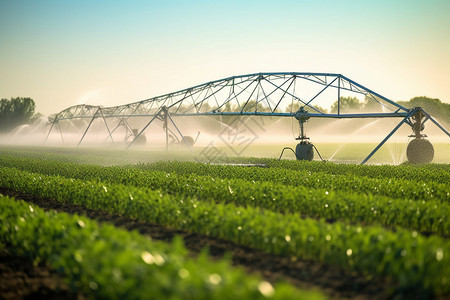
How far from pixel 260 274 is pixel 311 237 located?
0.89m

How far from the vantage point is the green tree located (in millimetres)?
86375

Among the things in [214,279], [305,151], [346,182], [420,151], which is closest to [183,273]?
[214,279]

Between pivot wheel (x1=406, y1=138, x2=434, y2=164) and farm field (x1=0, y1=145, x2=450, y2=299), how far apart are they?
36.4 ft

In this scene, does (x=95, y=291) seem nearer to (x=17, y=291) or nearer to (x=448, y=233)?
(x=17, y=291)

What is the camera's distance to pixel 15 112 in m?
86.9

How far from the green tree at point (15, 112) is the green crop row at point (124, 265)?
92080 mm

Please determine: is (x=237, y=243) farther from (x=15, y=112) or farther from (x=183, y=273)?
(x=15, y=112)

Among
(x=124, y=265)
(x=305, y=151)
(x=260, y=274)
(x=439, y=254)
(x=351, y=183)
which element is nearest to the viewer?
(x=124, y=265)

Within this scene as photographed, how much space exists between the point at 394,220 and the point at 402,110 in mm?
15352

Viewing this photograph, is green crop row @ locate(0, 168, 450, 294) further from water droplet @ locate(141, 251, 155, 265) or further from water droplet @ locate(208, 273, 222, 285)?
water droplet @ locate(141, 251, 155, 265)

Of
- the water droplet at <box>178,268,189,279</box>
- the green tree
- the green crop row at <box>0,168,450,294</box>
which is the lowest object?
the green crop row at <box>0,168,450,294</box>

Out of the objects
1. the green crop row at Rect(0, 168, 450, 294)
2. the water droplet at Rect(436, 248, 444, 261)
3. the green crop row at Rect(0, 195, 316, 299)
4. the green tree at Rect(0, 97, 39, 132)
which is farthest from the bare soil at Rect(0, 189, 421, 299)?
the green tree at Rect(0, 97, 39, 132)

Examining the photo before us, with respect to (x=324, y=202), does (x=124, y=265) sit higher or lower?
higher

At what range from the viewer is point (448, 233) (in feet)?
23.9
